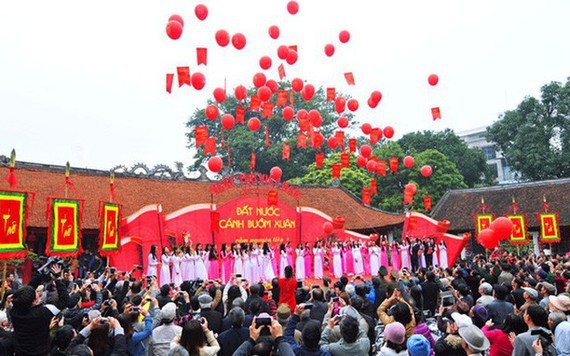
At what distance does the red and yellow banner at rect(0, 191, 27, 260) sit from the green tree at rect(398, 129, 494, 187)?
2641 centimetres

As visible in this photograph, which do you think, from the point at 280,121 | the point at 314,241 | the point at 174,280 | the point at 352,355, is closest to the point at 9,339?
the point at 352,355

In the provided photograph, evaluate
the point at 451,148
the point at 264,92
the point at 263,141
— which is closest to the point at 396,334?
the point at 264,92

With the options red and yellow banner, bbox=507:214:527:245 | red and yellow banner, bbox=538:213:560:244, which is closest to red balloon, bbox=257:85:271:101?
red and yellow banner, bbox=507:214:527:245

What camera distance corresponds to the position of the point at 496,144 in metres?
31.1

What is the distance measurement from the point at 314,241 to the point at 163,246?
18.0 feet

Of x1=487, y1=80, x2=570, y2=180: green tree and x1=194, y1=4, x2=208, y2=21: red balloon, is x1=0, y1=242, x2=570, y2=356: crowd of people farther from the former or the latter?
x1=487, y1=80, x2=570, y2=180: green tree

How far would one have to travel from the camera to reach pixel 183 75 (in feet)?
36.4

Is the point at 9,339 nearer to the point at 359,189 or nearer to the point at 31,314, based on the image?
the point at 31,314

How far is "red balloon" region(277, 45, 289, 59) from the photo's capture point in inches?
498

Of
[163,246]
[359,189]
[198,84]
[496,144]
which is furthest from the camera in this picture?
[496,144]

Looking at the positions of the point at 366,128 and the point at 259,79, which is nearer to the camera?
the point at 259,79

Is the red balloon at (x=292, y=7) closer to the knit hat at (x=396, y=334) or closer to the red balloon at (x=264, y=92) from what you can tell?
the red balloon at (x=264, y=92)

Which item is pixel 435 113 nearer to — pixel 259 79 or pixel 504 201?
pixel 259 79

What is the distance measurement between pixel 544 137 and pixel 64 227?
1046 inches
